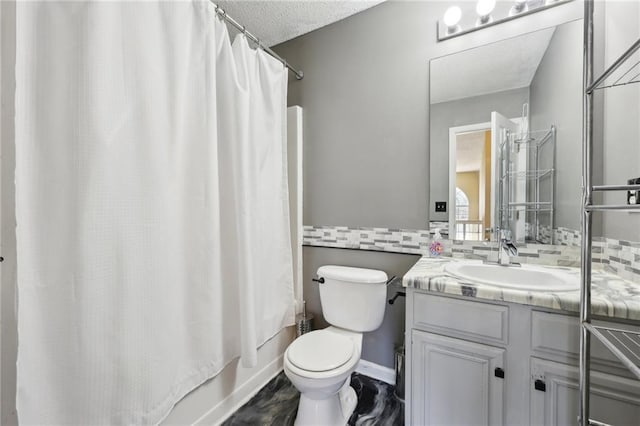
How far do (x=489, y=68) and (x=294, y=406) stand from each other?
2.19 m

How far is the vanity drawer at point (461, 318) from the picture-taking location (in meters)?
0.99

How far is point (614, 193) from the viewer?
110 centimetres

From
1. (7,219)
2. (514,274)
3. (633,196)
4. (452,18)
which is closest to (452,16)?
(452,18)

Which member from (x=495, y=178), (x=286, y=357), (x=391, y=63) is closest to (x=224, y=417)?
(x=286, y=357)

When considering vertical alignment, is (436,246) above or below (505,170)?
below

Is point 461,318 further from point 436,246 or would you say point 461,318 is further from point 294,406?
point 294,406

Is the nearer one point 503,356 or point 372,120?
point 503,356

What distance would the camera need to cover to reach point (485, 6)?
1.39 meters

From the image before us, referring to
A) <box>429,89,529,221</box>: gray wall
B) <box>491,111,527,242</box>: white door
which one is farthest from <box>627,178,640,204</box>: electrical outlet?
<box>429,89,529,221</box>: gray wall

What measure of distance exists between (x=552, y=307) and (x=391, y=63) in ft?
5.00

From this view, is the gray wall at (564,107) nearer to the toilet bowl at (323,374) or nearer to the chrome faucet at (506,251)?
the chrome faucet at (506,251)

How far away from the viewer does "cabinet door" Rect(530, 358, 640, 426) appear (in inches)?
32.6

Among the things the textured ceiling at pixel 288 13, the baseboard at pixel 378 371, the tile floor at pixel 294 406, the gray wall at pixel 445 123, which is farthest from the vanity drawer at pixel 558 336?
the textured ceiling at pixel 288 13

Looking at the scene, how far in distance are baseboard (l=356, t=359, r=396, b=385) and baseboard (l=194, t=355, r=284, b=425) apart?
586 mm
